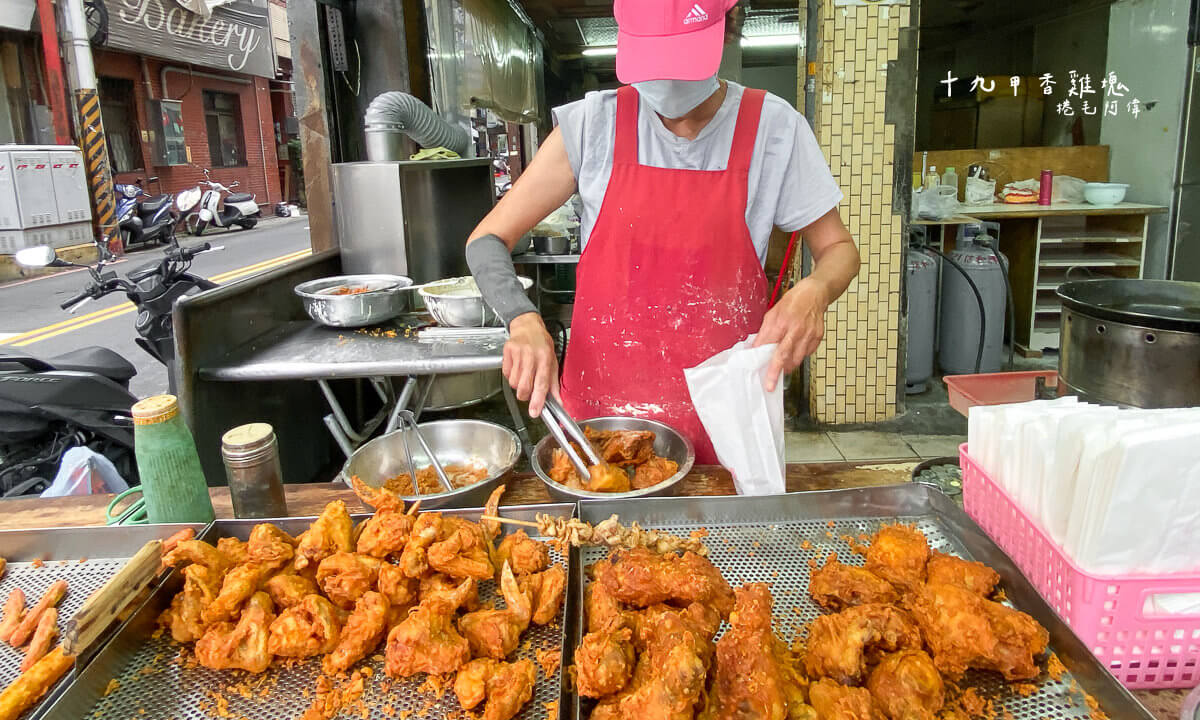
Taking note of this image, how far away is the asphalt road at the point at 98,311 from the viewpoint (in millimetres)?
7070

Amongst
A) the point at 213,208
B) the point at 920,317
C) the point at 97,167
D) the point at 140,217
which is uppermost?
the point at 97,167

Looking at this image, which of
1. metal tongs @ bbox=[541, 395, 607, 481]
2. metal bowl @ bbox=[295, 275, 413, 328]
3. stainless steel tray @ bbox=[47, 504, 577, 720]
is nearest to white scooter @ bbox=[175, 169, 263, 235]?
metal bowl @ bbox=[295, 275, 413, 328]

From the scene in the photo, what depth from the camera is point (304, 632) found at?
1122 mm

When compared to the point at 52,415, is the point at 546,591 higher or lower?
higher

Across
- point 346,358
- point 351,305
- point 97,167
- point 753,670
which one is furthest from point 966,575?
point 97,167

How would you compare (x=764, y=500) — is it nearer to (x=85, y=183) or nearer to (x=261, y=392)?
(x=261, y=392)

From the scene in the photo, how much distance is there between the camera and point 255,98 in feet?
65.8

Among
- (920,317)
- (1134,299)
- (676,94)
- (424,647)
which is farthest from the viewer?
(920,317)

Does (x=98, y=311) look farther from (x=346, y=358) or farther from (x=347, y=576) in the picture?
(x=347, y=576)

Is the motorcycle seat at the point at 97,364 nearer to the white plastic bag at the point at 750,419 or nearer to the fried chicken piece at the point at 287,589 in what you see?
the fried chicken piece at the point at 287,589

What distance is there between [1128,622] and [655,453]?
0.98 meters

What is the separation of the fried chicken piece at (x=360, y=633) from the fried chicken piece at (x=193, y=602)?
0.74 ft

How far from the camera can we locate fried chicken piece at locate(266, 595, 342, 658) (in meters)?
1.11

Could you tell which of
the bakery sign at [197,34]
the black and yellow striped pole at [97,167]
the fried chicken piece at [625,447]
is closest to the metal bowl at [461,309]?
the fried chicken piece at [625,447]
